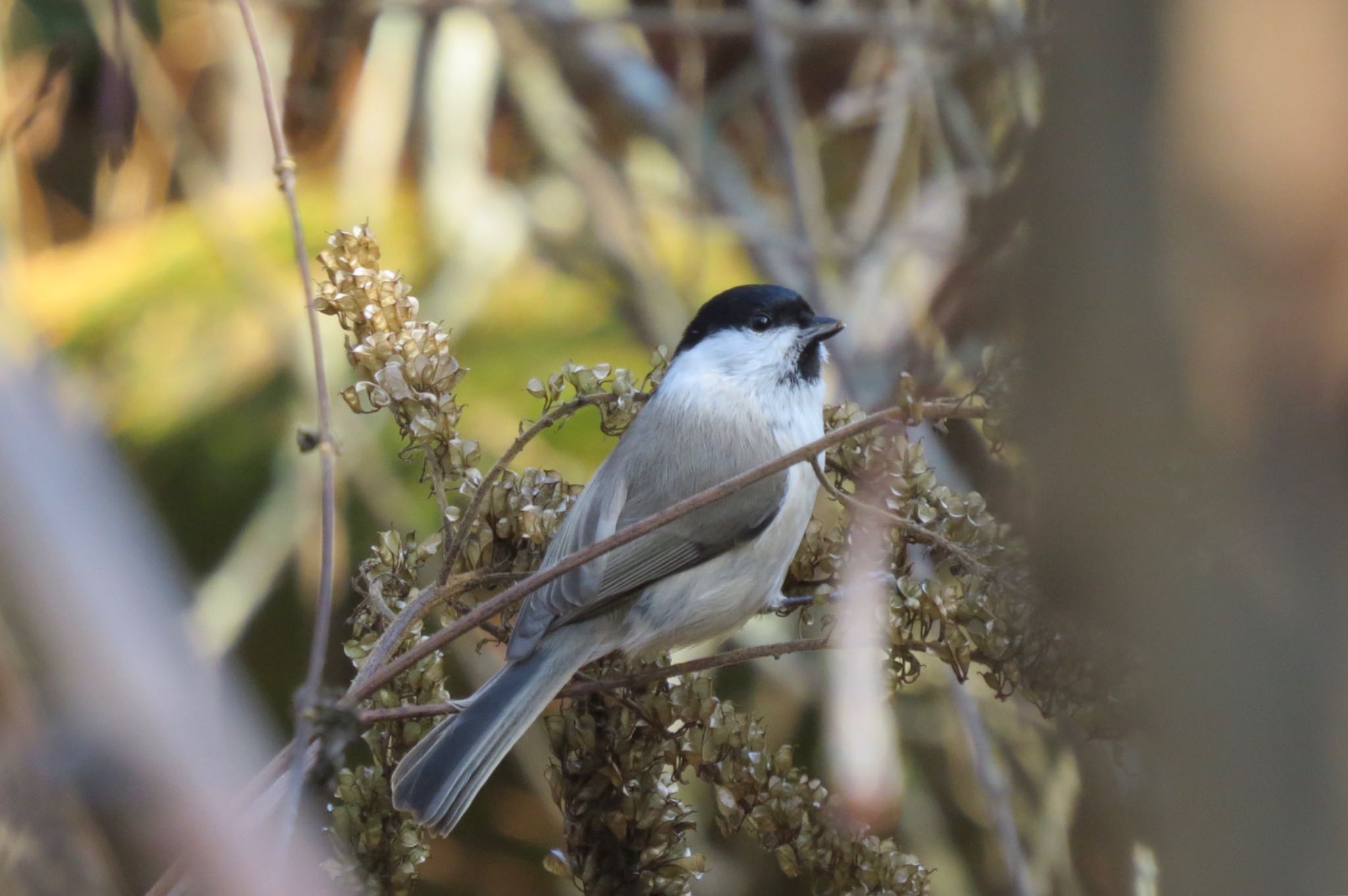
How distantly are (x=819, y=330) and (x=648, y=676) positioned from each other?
908 mm

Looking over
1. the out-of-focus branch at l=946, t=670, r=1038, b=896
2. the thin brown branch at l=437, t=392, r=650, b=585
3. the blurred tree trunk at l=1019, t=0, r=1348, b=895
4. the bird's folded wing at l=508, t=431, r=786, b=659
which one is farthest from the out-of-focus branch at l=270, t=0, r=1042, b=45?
the blurred tree trunk at l=1019, t=0, r=1348, b=895

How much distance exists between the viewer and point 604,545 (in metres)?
0.72

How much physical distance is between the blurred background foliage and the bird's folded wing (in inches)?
16.7

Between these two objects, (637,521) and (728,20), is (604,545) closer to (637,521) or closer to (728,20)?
(637,521)

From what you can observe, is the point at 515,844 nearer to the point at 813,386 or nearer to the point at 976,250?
the point at 813,386

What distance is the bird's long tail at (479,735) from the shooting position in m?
1.00

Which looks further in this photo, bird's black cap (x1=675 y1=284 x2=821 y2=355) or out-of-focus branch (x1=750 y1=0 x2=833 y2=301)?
out-of-focus branch (x1=750 y1=0 x2=833 y2=301)

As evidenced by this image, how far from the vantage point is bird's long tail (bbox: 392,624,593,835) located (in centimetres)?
100

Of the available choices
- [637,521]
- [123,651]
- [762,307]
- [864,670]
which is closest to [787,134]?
[762,307]

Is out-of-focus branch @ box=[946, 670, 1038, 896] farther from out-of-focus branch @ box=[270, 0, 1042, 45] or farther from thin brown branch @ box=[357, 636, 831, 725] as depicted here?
out-of-focus branch @ box=[270, 0, 1042, 45]

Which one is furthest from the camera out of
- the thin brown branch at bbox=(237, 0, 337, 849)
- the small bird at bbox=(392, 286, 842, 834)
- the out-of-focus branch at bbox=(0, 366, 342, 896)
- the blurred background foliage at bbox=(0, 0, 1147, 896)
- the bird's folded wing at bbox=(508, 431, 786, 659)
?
the blurred background foliage at bbox=(0, 0, 1147, 896)

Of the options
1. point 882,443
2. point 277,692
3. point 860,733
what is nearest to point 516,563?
point 882,443

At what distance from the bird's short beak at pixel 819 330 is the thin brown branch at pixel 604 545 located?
3.10ft

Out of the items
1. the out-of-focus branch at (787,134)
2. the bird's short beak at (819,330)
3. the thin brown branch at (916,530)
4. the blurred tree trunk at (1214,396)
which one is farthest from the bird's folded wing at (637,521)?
the blurred tree trunk at (1214,396)
